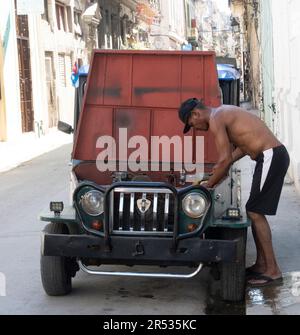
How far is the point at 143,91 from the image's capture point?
639cm

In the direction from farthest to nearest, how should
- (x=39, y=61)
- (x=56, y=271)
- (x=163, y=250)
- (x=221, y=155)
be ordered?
(x=39, y=61) → (x=56, y=271) → (x=221, y=155) → (x=163, y=250)

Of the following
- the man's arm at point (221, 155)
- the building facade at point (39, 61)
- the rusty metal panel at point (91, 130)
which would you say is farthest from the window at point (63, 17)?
the man's arm at point (221, 155)

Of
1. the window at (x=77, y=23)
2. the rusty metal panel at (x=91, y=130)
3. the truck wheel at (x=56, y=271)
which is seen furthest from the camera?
the window at (x=77, y=23)

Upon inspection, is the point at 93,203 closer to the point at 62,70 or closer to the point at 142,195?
the point at 142,195

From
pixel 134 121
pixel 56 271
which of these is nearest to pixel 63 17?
pixel 134 121

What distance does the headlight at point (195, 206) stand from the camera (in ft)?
16.6

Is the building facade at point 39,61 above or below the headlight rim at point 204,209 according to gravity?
above

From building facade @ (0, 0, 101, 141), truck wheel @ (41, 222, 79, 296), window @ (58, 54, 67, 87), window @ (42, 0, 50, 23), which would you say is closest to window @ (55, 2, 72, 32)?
building facade @ (0, 0, 101, 141)

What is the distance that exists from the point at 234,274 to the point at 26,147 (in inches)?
641

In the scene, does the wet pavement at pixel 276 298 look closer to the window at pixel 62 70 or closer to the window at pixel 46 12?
the window at pixel 46 12

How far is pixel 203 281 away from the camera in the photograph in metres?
6.16
